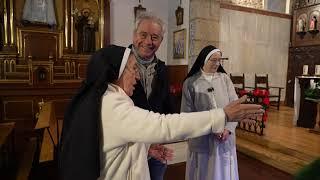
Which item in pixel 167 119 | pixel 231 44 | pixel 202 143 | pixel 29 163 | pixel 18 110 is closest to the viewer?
pixel 167 119

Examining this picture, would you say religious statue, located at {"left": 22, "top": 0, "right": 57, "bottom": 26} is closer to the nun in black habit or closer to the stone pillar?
the stone pillar

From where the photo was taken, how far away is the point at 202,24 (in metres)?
5.88

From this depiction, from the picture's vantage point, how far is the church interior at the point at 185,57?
4109mm

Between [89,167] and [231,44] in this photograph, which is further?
[231,44]

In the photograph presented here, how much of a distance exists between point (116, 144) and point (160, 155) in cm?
46

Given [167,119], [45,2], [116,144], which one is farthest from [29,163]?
[45,2]

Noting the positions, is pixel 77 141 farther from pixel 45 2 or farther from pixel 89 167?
pixel 45 2

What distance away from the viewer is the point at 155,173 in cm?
181

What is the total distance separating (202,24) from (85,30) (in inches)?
109

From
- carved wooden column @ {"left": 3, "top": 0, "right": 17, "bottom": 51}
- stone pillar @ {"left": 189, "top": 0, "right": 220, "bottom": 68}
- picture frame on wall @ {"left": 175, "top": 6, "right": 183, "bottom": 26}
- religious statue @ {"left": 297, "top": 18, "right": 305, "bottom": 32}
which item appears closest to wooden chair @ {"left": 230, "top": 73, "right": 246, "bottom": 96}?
stone pillar @ {"left": 189, "top": 0, "right": 220, "bottom": 68}

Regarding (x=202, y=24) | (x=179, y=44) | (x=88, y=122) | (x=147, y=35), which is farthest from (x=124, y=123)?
(x=179, y=44)

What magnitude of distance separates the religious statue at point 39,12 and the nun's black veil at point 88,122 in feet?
18.0

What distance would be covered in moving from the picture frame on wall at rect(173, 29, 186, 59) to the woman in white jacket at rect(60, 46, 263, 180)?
5320 mm

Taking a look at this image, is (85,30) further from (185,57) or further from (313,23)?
(313,23)
